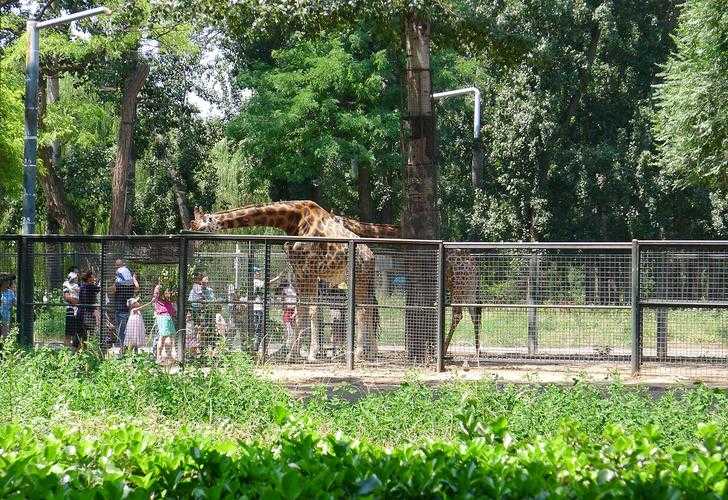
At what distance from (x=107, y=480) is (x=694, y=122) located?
2599 cm

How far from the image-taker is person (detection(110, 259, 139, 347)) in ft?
58.5

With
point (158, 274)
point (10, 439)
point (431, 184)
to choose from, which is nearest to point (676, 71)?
point (431, 184)

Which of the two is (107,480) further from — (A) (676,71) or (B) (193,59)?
(B) (193,59)

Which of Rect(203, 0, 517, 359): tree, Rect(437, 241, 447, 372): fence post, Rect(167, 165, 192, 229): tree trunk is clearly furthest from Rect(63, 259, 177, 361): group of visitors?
Rect(167, 165, 192, 229): tree trunk

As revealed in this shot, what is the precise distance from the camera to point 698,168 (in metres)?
29.4

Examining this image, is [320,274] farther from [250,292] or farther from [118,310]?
[118,310]

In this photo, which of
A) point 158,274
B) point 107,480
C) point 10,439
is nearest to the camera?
point 107,480

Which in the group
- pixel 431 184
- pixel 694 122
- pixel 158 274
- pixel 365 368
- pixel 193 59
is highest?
pixel 193 59

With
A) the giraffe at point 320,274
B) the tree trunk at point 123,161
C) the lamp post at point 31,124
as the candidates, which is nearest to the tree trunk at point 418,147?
the giraffe at point 320,274

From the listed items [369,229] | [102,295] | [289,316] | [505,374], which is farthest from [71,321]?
[505,374]

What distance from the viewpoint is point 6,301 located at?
60.2 ft

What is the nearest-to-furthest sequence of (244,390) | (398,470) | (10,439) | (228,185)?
(398,470) < (10,439) < (244,390) < (228,185)

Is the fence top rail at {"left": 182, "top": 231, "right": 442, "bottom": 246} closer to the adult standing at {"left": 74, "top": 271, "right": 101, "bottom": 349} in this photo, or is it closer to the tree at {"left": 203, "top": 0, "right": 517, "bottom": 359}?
the tree at {"left": 203, "top": 0, "right": 517, "bottom": 359}

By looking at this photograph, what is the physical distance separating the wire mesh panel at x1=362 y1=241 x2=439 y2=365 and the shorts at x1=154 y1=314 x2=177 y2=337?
293 centimetres
